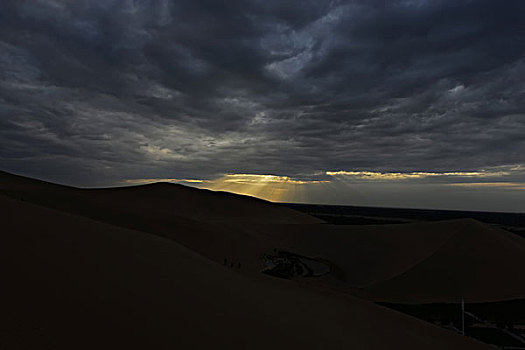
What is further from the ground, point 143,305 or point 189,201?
point 189,201

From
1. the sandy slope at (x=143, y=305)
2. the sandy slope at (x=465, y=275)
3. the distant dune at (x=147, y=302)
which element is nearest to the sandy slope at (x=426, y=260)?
the sandy slope at (x=465, y=275)

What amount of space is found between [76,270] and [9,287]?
5.18ft

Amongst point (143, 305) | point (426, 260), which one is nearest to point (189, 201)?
point (426, 260)

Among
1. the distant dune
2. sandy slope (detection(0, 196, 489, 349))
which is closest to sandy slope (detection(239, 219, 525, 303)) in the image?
the distant dune

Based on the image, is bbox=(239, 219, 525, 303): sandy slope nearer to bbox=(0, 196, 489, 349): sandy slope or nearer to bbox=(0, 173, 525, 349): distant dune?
bbox=(0, 173, 525, 349): distant dune

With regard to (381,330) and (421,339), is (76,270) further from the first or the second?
(421,339)

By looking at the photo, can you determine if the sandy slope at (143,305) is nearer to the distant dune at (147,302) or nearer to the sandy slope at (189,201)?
the distant dune at (147,302)

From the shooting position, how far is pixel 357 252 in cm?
4609

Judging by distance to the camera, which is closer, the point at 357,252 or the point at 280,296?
the point at 280,296

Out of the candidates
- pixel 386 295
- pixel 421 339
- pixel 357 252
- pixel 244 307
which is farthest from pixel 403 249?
pixel 244 307

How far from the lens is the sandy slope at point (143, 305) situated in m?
5.61

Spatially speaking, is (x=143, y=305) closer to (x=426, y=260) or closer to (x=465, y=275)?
(x=465, y=275)

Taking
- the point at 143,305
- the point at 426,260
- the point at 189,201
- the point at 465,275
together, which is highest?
the point at 189,201

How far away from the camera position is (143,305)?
6.93 meters
